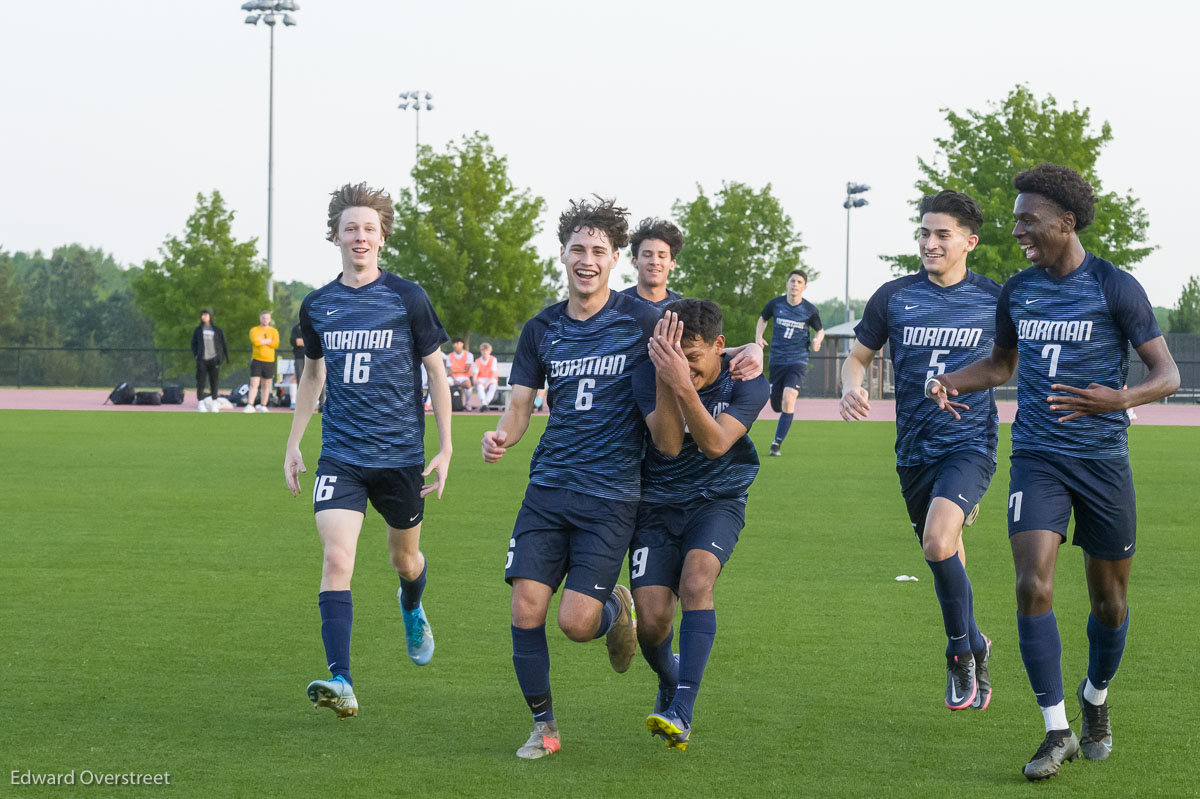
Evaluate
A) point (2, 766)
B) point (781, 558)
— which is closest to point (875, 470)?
point (781, 558)

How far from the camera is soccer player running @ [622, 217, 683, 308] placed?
338 inches

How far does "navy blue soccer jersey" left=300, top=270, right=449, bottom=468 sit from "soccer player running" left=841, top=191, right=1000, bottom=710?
6.51 feet

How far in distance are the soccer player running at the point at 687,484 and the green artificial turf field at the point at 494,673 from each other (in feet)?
1.37

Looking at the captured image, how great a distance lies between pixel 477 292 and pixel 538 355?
46.5 meters

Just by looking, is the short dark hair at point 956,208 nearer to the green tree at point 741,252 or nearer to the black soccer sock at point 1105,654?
the black soccer sock at point 1105,654

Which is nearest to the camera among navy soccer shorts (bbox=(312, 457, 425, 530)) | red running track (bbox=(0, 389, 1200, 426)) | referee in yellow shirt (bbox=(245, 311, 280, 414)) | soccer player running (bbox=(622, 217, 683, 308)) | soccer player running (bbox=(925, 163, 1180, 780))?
soccer player running (bbox=(925, 163, 1180, 780))

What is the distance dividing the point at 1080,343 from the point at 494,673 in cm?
302

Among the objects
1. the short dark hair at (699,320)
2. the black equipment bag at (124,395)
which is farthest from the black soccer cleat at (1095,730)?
the black equipment bag at (124,395)

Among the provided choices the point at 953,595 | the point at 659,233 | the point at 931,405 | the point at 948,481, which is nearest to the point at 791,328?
the point at 659,233

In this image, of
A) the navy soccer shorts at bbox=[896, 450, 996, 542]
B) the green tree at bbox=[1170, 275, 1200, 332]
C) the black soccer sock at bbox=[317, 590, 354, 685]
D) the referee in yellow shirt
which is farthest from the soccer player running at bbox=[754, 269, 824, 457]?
the green tree at bbox=[1170, 275, 1200, 332]

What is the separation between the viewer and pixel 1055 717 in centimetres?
511

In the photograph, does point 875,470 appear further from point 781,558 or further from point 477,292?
point 477,292

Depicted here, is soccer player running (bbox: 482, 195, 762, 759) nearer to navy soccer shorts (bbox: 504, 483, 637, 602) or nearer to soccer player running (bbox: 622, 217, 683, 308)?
navy soccer shorts (bbox: 504, 483, 637, 602)

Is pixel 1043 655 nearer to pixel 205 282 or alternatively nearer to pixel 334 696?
pixel 334 696
